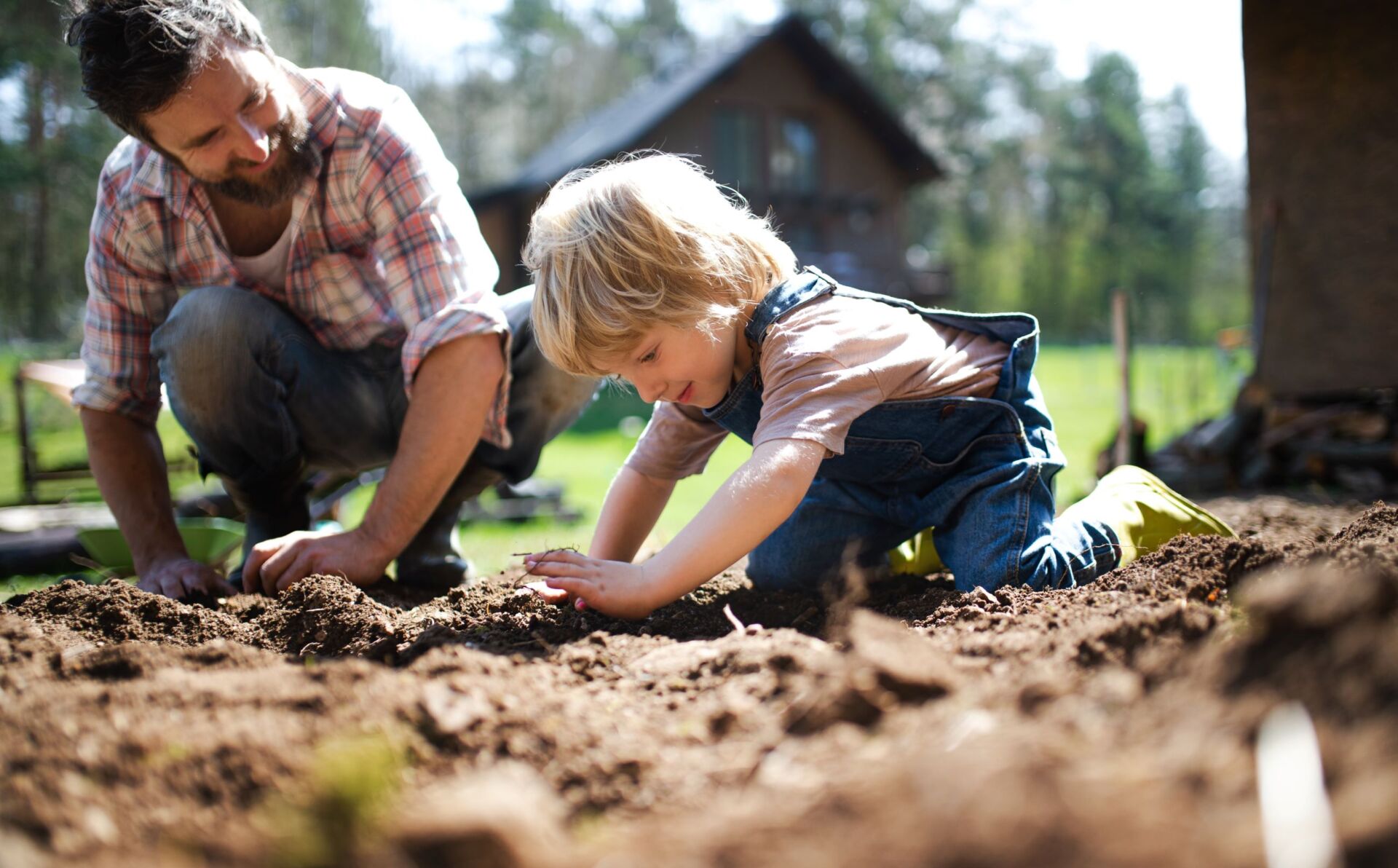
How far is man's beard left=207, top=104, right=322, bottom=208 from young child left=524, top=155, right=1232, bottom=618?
0.71 meters

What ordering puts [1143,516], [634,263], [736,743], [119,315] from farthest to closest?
[119,315] → [1143,516] → [634,263] → [736,743]

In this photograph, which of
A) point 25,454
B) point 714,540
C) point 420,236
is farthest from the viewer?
point 25,454

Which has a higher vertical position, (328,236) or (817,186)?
(328,236)

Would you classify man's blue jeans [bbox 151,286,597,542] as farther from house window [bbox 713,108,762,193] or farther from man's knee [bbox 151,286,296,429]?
house window [bbox 713,108,762,193]

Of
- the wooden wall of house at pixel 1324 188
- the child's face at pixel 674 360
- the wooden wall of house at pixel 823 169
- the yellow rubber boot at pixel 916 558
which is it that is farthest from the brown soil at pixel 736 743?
the wooden wall of house at pixel 823 169

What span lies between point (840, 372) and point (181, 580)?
66.8 inches

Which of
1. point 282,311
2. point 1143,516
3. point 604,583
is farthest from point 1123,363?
point 282,311

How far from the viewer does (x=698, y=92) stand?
54.3 ft

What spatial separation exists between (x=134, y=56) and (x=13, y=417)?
10.7 metres

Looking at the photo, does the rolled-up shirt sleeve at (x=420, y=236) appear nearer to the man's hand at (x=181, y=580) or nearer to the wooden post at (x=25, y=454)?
the man's hand at (x=181, y=580)

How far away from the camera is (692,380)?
2279 mm

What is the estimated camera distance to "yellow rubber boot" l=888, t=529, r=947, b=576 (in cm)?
283

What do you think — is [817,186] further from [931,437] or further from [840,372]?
[840,372]

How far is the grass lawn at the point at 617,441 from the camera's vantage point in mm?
5047
